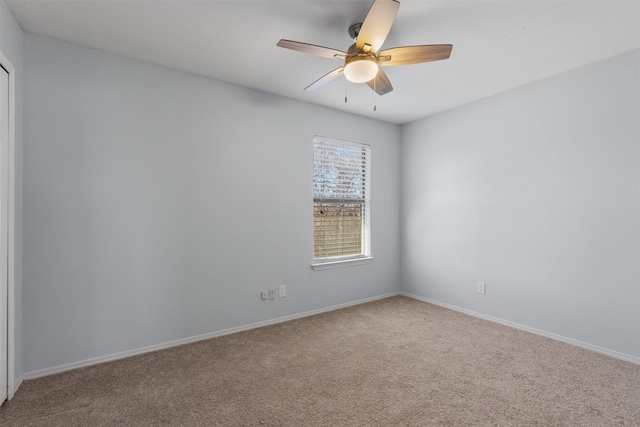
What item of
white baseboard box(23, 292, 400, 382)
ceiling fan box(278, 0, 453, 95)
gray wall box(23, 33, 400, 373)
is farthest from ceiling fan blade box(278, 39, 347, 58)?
white baseboard box(23, 292, 400, 382)

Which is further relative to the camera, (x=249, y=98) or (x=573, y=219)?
(x=249, y=98)

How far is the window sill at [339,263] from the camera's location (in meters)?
3.69

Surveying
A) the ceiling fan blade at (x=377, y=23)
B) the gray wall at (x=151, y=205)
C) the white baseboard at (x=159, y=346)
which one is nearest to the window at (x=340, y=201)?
the gray wall at (x=151, y=205)

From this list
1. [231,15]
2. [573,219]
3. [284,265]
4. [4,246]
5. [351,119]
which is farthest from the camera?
[351,119]

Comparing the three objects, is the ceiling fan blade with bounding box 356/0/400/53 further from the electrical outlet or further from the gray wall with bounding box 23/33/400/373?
the electrical outlet

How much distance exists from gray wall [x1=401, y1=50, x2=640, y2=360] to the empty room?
0.02m

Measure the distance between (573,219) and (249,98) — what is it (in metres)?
3.29

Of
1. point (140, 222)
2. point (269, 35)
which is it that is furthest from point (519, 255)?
point (140, 222)

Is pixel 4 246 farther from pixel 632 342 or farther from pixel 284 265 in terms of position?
→ pixel 632 342

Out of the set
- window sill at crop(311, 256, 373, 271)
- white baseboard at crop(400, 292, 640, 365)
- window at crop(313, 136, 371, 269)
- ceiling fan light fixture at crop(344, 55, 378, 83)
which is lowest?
white baseboard at crop(400, 292, 640, 365)

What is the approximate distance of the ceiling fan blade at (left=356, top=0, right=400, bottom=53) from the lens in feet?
5.33

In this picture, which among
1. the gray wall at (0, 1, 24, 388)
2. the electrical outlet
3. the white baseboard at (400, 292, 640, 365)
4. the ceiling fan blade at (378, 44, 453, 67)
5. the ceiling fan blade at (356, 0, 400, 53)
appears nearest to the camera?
the ceiling fan blade at (356, 0, 400, 53)

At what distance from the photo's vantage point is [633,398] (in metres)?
2.02

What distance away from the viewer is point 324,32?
7.37ft
